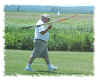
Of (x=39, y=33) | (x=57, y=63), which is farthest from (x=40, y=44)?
(x=57, y=63)

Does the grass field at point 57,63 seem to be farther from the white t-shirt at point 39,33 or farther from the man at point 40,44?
the white t-shirt at point 39,33

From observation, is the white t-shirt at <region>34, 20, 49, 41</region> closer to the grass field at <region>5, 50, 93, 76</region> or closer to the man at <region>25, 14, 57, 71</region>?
the man at <region>25, 14, 57, 71</region>

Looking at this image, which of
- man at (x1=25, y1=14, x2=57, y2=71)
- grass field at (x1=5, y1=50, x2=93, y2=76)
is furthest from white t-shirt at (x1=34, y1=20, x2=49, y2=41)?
grass field at (x1=5, y1=50, x2=93, y2=76)

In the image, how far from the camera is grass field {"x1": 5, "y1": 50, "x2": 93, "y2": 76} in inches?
456

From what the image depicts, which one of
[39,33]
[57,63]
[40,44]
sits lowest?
[57,63]

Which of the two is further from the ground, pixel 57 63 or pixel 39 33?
pixel 39 33

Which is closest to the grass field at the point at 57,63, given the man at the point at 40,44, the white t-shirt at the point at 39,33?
the man at the point at 40,44

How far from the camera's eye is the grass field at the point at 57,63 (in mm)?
11570

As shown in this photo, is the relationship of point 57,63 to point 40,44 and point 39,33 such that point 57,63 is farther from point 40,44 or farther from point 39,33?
point 39,33

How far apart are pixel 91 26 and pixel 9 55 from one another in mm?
1000

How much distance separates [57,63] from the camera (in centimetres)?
1161

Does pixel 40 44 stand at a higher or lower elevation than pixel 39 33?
lower
